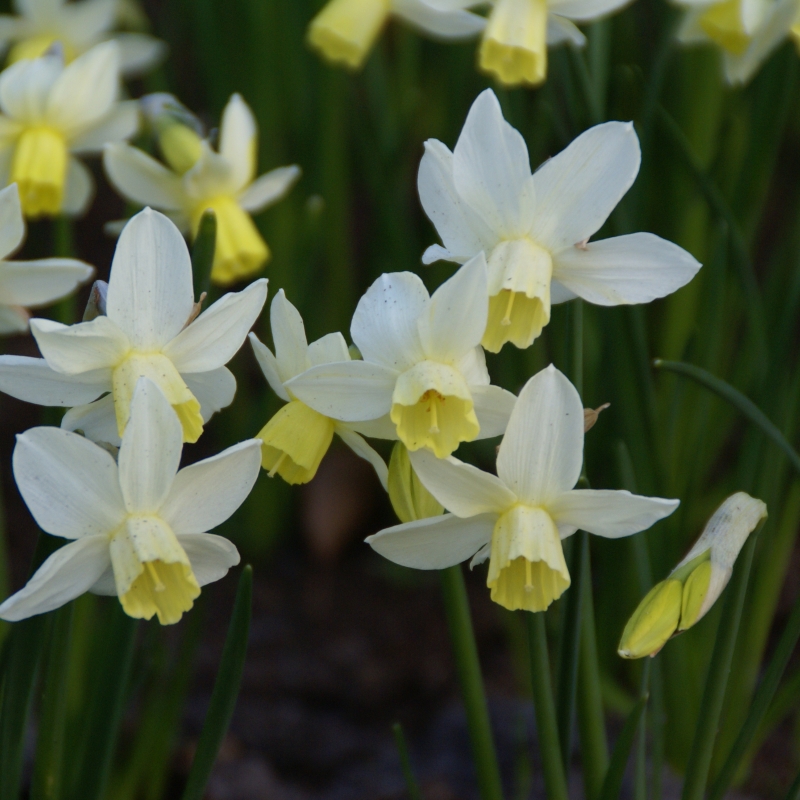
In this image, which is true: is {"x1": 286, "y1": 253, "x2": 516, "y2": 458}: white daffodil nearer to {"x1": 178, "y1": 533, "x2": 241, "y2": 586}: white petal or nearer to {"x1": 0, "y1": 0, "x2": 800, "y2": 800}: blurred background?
{"x1": 178, "y1": 533, "x2": 241, "y2": 586}: white petal

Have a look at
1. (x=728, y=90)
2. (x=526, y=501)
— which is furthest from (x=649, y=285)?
(x=728, y=90)

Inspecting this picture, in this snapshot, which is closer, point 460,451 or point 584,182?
point 584,182

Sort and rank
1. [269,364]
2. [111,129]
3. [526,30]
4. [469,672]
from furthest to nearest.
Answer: [111,129] < [526,30] < [469,672] < [269,364]

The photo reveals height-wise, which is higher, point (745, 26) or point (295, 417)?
point (745, 26)

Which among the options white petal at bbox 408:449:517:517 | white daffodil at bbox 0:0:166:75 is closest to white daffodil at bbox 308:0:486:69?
white daffodil at bbox 0:0:166:75

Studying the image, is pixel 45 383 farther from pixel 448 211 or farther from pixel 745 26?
pixel 745 26

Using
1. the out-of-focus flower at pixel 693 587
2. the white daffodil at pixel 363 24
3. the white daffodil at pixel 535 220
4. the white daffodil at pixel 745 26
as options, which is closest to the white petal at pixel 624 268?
the white daffodil at pixel 535 220

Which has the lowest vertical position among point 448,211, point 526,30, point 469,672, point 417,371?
point 469,672

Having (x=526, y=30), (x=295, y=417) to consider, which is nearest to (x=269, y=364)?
(x=295, y=417)

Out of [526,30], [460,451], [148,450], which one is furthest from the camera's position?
[460,451]
